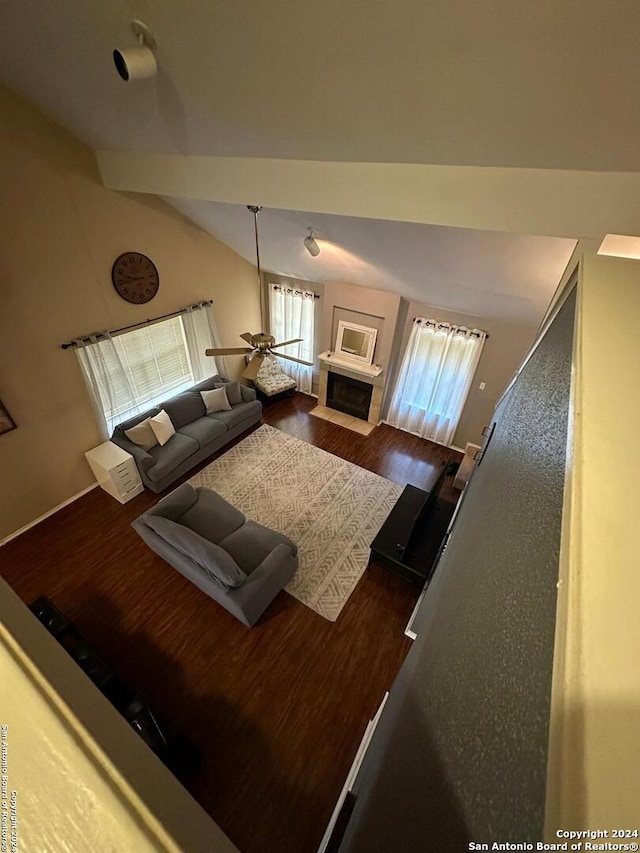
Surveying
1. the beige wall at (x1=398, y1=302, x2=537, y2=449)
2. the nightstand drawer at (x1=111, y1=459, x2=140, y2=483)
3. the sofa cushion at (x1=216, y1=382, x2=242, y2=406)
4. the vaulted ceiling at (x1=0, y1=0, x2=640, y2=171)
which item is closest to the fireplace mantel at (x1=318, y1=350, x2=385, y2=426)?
the beige wall at (x1=398, y1=302, x2=537, y2=449)

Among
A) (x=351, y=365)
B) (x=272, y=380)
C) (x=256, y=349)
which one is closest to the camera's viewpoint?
(x=256, y=349)

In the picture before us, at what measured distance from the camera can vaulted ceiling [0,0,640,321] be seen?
109 centimetres

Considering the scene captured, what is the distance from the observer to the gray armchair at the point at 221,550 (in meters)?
2.70

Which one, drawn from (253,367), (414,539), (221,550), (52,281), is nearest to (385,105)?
(253,367)

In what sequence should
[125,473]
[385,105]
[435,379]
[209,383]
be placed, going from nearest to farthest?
[385,105]
[125,473]
[435,379]
[209,383]

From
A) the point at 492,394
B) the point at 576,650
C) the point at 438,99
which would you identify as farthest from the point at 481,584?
the point at 492,394

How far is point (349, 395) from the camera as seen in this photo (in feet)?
18.6

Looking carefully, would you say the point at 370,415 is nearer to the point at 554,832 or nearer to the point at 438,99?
the point at 438,99

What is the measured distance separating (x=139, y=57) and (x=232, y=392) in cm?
378

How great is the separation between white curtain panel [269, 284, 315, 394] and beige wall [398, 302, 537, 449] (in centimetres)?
157

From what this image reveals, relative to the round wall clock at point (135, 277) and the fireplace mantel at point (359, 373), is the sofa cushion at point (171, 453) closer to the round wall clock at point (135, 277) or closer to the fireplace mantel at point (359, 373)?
the round wall clock at point (135, 277)

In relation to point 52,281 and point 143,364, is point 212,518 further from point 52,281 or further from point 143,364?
point 52,281

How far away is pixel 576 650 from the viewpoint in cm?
26

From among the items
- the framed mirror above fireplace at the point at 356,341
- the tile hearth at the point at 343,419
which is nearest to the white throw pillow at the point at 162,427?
the tile hearth at the point at 343,419
